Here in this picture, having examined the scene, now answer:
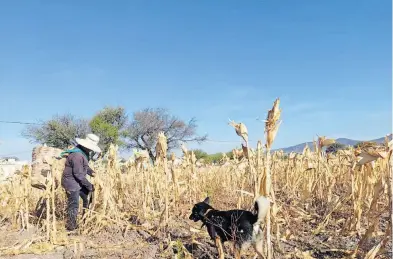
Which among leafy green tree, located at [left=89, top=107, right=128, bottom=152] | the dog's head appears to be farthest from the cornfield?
leafy green tree, located at [left=89, top=107, right=128, bottom=152]

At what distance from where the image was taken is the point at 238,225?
349 cm

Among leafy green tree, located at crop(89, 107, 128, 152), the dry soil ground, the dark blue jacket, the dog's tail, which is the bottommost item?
the dry soil ground

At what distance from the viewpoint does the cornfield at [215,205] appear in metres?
3.82

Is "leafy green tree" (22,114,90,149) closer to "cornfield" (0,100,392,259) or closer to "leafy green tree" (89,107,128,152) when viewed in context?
"leafy green tree" (89,107,128,152)

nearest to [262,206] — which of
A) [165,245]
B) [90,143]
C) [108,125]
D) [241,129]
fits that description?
[241,129]

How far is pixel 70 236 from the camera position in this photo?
16.9ft

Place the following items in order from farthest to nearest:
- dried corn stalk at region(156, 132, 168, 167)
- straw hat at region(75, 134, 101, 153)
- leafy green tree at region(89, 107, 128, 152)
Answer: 1. leafy green tree at region(89, 107, 128, 152)
2. straw hat at region(75, 134, 101, 153)
3. dried corn stalk at region(156, 132, 168, 167)

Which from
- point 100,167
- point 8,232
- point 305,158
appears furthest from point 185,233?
point 305,158

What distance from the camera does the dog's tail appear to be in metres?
3.15

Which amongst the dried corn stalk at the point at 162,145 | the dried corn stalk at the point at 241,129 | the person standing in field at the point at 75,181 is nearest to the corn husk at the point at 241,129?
the dried corn stalk at the point at 241,129

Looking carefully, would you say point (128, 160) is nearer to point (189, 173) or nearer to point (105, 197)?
point (189, 173)

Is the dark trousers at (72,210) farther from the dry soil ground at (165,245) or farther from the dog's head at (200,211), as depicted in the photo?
the dog's head at (200,211)

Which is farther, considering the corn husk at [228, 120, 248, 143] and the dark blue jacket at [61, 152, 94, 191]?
the dark blue jacket at [61, 152, 94, 191]

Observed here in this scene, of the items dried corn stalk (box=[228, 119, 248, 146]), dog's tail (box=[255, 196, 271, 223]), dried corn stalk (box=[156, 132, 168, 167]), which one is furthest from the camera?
dried corn stalk (box=[156, 132, 168, 167])
